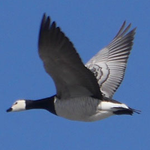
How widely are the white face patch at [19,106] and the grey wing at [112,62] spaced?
6.87 ft

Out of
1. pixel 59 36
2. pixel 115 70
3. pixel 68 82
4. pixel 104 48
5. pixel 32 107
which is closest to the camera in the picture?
pixel 59 36

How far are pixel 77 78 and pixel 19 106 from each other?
9.26ft

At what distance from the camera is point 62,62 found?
15.4 metres

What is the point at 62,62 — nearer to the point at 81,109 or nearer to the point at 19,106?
the point at 81,109

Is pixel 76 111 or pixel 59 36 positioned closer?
pixel 59 36

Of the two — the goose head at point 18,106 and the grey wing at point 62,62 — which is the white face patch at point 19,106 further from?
the grey wing at point 62,62

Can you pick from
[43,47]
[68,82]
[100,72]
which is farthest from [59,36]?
[100,72]

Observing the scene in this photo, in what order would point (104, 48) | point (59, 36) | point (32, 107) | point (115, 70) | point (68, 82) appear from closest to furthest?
point (59, 36) < point (68, 82) < point (32, 107) < point (115, 70) < point (104, 48)

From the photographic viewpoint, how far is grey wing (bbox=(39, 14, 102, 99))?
1497 cm

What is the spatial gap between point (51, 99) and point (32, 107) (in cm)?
109

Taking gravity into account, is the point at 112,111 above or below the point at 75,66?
below

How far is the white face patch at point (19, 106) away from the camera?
18.2m

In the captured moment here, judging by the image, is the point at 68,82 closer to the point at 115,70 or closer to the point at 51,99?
the point at 51,99

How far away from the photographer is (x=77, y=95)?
16.7m
